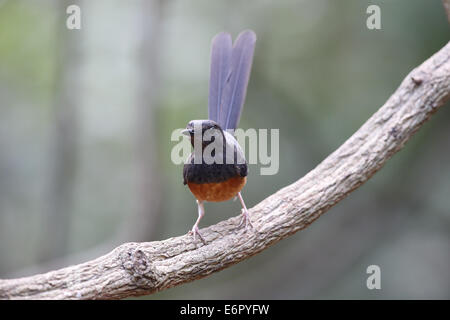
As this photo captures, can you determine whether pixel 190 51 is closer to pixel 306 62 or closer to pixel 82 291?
pixel 306 62

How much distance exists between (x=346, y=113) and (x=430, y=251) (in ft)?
6.14

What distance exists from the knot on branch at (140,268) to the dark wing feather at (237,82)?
1385 mm

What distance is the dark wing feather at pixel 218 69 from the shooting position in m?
3.54

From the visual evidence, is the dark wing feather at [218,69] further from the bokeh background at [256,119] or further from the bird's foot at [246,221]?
the bokeh background at [256,119]

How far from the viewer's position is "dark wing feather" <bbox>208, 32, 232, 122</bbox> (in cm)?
354

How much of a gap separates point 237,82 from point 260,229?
1170 mm

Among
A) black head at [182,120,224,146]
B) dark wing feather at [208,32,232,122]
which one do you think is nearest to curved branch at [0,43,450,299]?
black head at [182,120,224,146]

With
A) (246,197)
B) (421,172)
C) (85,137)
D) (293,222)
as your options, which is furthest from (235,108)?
(85,137)

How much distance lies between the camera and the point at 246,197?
19.3 feet

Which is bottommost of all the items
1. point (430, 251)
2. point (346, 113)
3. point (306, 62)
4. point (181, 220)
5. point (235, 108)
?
point (430, 251)

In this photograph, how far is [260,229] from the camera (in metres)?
2.92

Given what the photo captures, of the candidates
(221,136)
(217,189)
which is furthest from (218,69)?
(217,189)

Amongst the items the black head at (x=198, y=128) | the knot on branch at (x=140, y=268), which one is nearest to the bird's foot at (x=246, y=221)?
the black head at (x=198, y=128)

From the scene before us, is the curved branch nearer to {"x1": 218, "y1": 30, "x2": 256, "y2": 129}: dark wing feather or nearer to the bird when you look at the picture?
the bird
